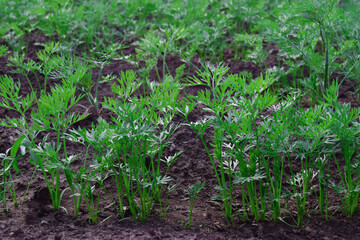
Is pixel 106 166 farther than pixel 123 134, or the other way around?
pixel 106 166

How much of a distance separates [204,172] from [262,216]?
557 mm

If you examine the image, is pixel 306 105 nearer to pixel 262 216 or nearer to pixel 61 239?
pixel 262 216

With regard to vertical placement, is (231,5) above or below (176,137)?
above

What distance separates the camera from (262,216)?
224cm

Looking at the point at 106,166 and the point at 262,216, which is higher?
the point at 106,166

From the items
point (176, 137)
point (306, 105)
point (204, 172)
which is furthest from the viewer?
point (306, 105)

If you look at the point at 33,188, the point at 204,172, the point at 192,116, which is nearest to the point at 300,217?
the point at 204,172

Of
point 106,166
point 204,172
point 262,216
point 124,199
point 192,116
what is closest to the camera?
point 106,166

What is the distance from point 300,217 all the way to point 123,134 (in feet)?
3.39

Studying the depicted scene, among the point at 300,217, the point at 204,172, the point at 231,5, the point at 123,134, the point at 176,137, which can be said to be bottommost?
the point at 300,217

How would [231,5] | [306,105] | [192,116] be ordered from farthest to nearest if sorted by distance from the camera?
[231,5] → [306,105] → [192,116]

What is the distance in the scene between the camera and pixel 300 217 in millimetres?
2191

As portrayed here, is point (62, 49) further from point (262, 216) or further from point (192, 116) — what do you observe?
point (262, 216)

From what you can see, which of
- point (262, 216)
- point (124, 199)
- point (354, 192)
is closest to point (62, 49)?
point (124, 199)
